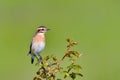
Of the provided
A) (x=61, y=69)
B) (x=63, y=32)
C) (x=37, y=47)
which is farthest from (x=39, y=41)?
(x=63, y=32)

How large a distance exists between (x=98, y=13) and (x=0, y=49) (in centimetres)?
463

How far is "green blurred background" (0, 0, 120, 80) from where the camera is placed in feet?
48.0

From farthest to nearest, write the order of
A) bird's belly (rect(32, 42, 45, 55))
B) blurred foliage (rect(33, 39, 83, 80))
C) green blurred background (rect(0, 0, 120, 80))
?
green blurred background (rect(0, 0, 120, 80)) < bird's belly (rect(32, 42, 45, 55)) < blurred foliage (rect(33, 39, 83, 80))

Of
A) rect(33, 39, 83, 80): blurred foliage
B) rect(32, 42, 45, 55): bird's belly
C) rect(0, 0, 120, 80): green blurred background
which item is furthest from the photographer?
rect(0, 0, 120, 80): green blurred background

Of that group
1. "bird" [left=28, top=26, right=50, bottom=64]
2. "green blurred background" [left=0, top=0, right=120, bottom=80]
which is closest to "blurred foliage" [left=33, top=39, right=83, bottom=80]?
"bird" [left=28, top=26, right=50, bottom=64]

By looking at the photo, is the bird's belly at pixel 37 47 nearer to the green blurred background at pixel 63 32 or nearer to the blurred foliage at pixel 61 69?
the blurred foliage at pixel 61 69

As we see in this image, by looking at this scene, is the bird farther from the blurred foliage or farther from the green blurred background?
the green blurred background

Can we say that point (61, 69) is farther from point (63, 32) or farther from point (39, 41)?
point (63, 32)

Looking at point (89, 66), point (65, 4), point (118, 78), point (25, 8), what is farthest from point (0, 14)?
point (118, 78)

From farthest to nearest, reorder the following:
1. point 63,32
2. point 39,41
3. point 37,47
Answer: point 63,32 < point 39,41 < point 37,47

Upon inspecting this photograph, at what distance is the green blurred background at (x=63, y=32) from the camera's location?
14.6 metres

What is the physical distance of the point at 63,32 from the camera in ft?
60.5

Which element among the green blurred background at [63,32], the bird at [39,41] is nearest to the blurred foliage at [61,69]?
the bird at [39,41]

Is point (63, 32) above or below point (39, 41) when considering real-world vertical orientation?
above
